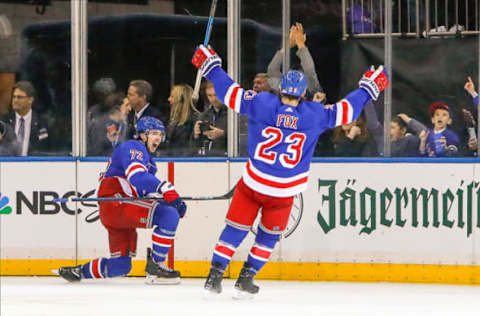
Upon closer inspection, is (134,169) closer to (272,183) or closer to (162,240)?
(162,240)

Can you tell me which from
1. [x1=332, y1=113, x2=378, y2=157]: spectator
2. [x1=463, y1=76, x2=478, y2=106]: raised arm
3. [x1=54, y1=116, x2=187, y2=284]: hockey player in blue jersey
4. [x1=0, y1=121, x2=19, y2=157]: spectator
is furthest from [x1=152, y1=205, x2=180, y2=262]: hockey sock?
[x1=463, y1=76, x2=478, y2=106]: raised arm

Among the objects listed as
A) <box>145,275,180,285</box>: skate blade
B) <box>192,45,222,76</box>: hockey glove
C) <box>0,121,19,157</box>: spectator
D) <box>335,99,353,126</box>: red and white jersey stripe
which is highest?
<box>192,45,222,76</box>: hockey glove

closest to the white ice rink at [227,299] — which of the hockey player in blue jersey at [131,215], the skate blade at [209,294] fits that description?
the skate blade at [209,294]

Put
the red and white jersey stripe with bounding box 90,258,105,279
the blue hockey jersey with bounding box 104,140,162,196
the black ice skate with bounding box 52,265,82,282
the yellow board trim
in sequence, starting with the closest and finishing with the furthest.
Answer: the blue hockey jersey with bounding box 104,140,162,196 < the red and white jersey stripe with bounding box 90,258,105,279 < the black ice skate with bounding box 52,265,82,282 < the yellow board trim

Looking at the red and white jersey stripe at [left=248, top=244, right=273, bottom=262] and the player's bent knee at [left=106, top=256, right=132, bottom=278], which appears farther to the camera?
the player's bent knee at [left=106, top=256, right=132, bottom=278]

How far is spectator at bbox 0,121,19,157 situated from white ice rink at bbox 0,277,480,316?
931mm

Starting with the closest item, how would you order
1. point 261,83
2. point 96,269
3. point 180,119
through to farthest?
point 96,269, point 261,83, point 180,119

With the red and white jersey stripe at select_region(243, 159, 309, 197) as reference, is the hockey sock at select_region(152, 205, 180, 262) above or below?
below

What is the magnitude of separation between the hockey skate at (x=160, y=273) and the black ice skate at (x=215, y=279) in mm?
886

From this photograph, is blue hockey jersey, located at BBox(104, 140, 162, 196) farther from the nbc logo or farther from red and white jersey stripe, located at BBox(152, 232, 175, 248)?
the nbc logo

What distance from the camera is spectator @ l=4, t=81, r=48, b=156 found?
783cm

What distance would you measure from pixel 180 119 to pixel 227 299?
1877 millimetres

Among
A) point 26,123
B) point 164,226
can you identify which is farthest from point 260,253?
point 26,123

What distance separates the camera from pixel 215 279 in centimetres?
621
